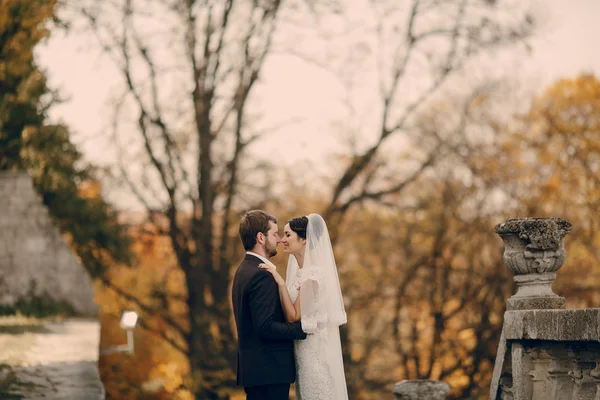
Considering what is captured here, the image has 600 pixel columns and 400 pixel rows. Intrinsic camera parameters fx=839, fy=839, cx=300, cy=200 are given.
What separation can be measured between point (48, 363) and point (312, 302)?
4440 millimetres

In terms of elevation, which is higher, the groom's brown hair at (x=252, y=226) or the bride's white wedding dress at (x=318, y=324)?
the groom's brown hair at (x=252, y=226)

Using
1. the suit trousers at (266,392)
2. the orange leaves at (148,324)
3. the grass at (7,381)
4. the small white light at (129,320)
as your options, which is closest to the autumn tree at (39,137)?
the orange leaves at (148,324)

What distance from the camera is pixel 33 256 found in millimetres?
14633

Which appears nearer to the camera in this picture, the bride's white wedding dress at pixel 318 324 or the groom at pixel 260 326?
the groom at pixel 260 326

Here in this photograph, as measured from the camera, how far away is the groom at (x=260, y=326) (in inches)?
219

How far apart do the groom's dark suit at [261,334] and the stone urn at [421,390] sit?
3.47m

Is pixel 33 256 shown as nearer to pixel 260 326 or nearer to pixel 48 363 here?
pixel 48 363

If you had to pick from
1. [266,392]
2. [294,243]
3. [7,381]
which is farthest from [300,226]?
[7,381]

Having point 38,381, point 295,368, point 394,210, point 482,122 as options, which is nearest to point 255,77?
point 394,210

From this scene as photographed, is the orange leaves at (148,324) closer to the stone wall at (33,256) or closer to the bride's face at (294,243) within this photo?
the stone wall at (33,256)

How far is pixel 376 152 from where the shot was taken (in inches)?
758

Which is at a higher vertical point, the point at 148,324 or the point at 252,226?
the point at 252,226

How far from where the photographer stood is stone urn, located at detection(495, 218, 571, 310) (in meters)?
7.02

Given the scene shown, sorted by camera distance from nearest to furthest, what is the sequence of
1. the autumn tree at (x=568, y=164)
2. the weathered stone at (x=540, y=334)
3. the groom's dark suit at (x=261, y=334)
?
the groom's dark suit at (x=261, y=334), the weathered stone at (x=540, y=334), the autumn tree at (x=568, y=164)
